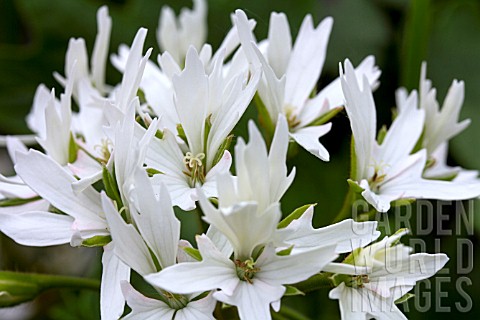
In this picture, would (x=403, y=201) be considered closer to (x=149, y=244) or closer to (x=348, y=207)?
(x=348, y=207)

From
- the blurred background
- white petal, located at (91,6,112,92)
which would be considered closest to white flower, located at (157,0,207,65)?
white petal, located at (91,6,112,92)

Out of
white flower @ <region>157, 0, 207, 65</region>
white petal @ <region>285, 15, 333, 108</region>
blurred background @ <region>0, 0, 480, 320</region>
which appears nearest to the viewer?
white petal @ <region>285, 15, 333, 108</region>

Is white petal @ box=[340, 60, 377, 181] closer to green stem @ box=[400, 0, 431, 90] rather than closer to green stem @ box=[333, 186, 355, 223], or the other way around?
green stem @ box=[333, 186, 355, 223]

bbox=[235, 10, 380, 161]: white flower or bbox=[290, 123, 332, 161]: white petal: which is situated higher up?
bbox=[235, 10, 380, 161]: white flower

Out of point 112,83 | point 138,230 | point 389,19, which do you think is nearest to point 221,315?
point 138,230

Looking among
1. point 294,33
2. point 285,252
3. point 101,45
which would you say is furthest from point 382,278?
point 294,33

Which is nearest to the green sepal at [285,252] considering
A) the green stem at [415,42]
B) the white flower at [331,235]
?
the white flower at [331,235]

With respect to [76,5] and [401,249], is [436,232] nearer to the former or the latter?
[401,249]

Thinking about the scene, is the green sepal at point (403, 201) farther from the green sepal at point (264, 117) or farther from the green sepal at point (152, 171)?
the green sepal at point (152, 171)
